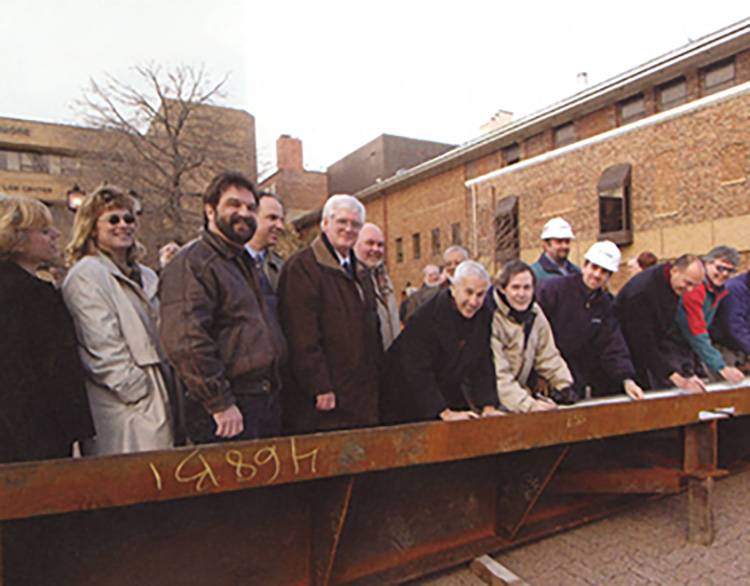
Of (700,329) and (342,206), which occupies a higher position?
(342,206)

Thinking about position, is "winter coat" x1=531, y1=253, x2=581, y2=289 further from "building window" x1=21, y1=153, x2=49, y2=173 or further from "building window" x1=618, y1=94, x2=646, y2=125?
"building window" x1=21, y1=153, x2=49, y2=173

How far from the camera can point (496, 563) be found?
8.94 feet

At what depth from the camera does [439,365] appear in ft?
9.58

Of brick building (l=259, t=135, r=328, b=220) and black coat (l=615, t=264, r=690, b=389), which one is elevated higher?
brick building (l=259, t=135, r=328, b=220)

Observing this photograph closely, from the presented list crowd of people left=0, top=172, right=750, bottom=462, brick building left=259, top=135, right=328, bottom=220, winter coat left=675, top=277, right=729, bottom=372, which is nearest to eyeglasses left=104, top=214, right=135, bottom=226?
crowd of people left=0, top=172, right=750, bottom=462

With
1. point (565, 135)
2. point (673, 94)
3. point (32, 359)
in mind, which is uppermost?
point (673, 94)

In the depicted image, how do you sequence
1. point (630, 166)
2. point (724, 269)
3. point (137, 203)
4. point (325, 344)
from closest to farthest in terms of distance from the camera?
point (325, 344)
point (137, 203)
point (724, 269)
point (630, 166)

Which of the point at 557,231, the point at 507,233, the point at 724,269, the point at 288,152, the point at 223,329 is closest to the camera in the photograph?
the point at 223,329

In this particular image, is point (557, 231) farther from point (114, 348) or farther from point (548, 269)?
point (114, 348)

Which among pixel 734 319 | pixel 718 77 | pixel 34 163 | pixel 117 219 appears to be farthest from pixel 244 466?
pixel 34 163

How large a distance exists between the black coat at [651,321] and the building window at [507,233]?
627 inches

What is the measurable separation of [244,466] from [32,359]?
2.88ft

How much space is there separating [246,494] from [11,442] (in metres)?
0.94

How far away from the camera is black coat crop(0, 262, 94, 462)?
1.75 meters
